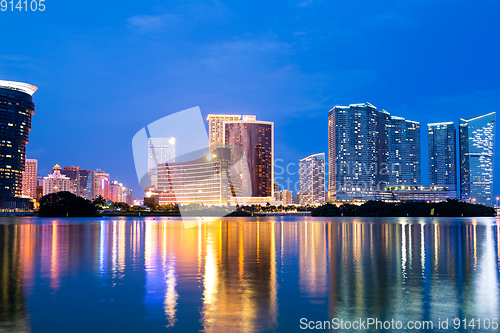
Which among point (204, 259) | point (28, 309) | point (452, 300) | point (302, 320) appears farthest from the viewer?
point (204, 259)

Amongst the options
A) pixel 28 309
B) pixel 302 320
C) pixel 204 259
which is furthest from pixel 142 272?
pixel 302 320

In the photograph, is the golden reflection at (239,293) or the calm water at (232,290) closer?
the golden reflection at (239,293)

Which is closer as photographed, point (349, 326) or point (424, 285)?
point (349, 326)

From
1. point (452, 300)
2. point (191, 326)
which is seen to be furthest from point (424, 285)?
point (191, 326)

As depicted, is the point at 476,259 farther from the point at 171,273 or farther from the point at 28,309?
the point at 28,309

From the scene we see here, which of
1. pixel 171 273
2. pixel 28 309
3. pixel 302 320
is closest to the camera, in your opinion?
pixel 302 320

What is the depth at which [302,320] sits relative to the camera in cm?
998

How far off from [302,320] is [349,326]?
1.10m

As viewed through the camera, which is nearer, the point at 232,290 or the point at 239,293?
the point at 239,293

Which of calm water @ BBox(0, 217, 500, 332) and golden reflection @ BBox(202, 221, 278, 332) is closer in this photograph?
golden reflection @ BBox(202, 221, 278, 332)

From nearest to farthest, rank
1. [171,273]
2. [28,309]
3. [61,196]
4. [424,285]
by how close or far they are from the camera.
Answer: [28,309] < [424,285] < [171,273] < [61,196]

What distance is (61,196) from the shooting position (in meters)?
128

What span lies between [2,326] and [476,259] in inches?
824

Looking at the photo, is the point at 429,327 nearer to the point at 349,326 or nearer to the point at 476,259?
the point at 349,326
